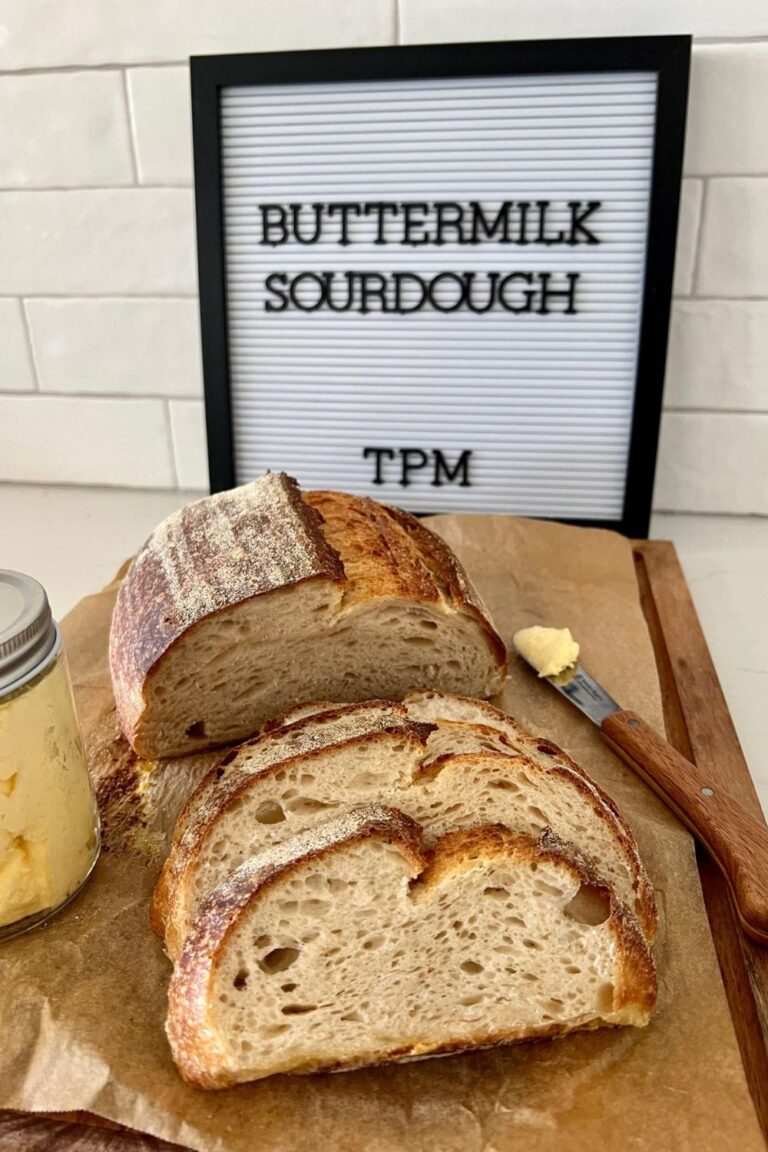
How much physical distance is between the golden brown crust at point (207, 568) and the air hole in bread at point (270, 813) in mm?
374

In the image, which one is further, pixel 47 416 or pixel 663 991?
pixel 47 416

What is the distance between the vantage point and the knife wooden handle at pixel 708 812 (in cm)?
128

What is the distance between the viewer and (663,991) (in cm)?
119

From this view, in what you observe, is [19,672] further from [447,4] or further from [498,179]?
[447,4]

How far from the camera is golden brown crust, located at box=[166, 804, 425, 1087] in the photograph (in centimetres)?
106

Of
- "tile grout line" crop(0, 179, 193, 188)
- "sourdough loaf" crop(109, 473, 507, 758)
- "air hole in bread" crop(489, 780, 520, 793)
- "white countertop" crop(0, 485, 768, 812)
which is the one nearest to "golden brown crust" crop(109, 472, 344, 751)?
"sourdough loaf" crop(109, 473, 507, 758)

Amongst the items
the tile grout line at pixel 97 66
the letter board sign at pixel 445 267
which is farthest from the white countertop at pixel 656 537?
the tile grout line at pixel 97 66

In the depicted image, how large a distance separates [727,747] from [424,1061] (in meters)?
0.83

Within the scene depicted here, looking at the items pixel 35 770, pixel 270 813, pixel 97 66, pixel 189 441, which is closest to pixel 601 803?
pixel 270 813

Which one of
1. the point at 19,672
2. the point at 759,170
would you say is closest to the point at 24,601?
the point at 19,672

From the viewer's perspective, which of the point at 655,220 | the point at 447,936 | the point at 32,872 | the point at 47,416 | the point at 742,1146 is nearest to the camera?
the point at 742,1146

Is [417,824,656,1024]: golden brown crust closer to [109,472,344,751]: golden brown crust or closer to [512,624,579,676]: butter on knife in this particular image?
[109,472,344,751]: golden brown crust

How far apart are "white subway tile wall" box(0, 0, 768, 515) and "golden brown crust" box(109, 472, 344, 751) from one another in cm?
95

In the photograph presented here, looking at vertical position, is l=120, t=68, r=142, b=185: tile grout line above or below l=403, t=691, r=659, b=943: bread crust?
above
